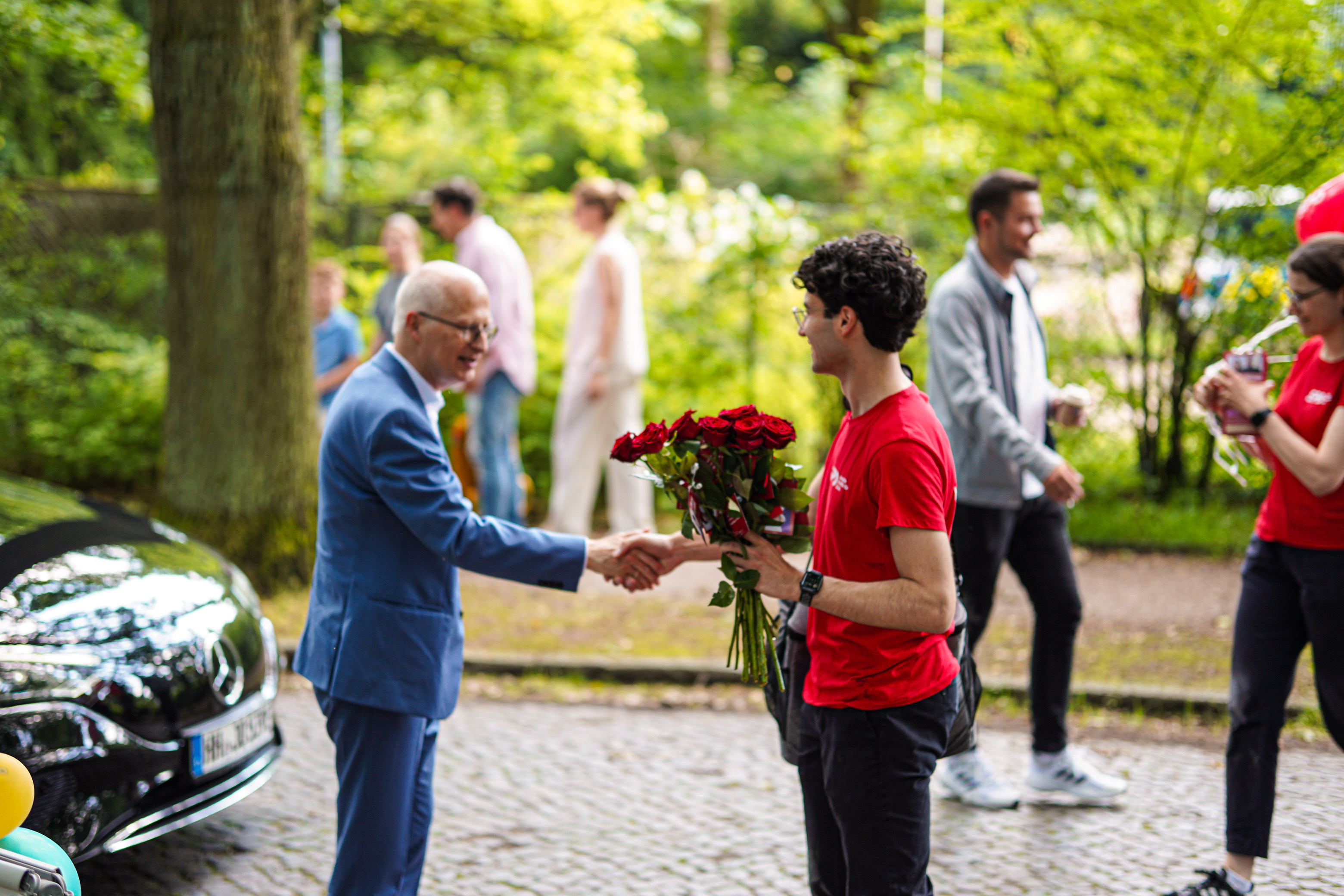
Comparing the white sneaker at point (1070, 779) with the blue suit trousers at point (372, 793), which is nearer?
the blue suit trousers at point (372, 793)

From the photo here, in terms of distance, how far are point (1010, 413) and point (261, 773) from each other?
10.0 ft

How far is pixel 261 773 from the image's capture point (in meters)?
4.38

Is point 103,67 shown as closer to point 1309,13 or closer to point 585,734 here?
point 585,734

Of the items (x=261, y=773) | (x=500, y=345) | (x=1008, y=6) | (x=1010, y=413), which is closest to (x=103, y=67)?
(x=500, y=345)

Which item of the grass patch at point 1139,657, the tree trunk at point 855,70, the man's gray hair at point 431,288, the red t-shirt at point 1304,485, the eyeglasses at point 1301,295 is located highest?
the tree trunk at point 855,70

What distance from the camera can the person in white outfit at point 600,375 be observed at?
8.75 meters

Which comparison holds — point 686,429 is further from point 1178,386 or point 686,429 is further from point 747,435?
point 1178,386

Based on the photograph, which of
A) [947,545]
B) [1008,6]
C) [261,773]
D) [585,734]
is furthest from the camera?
[1008,6]

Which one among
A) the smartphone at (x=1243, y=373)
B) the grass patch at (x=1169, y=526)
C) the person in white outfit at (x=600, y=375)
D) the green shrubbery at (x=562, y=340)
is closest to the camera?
the smartphone at (x=1243, y=373)

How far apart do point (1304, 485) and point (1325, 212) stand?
0.97m

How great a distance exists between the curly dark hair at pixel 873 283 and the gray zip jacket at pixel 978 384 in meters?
1.77

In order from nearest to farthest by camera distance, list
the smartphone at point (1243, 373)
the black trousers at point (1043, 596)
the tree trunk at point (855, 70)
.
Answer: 1. the smartphone at point (1243, 373)
2. the black trousers at point (1043, 596)
3. the tree trunk at point (855, 70)

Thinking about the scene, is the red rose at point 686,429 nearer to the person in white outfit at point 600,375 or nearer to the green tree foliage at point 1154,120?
the person in white outfit at point 600,375

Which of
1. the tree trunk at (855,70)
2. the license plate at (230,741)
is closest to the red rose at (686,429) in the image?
the license plate at (230,741)
